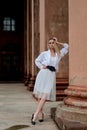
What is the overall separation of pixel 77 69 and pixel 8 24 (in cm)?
2909

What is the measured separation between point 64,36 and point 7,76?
21.6m

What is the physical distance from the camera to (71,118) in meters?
7.81

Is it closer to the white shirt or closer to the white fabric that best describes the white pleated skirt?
the white fabric

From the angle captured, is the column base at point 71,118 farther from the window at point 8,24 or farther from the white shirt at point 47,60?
the window at point 8,24

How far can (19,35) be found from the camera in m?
35.7

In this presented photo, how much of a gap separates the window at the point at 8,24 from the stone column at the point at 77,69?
2862cm

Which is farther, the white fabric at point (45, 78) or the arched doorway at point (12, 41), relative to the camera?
the arched doorway at point (12, 41)

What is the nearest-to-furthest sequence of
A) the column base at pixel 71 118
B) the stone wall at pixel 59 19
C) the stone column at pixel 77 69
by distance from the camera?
1. the column base at pixel 71 118
2. the stone column at pixel 77 69
3. the stone wall at pixel 59 19

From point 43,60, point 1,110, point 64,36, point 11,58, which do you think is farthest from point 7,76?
point 43,60

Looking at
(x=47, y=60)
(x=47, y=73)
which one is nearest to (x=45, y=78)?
(x=47, y=73)

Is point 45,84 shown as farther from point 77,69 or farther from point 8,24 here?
point 8,24

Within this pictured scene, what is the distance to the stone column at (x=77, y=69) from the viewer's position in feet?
25.4

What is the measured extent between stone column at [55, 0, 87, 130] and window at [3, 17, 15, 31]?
2862 centimetres

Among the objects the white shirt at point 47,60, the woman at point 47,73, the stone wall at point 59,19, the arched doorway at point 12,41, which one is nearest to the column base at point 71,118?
the woman at point 47,73
